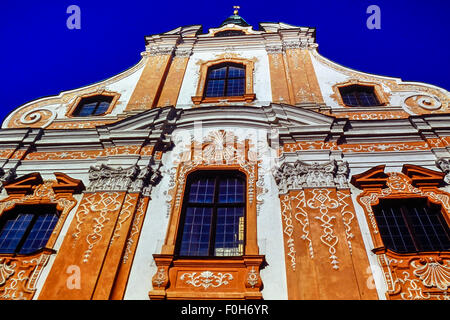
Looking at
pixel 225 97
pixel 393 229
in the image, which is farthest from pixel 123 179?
pixel 393 229

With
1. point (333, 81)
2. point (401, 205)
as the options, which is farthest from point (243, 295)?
point (333, 81)

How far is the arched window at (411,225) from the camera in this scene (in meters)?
6.16

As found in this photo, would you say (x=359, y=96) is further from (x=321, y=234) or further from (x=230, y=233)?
(x=230, y=233)

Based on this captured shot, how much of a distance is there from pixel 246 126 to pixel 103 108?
4.77 metres

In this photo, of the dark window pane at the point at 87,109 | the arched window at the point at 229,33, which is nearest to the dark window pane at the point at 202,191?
the dark window pane at the point at 87,109

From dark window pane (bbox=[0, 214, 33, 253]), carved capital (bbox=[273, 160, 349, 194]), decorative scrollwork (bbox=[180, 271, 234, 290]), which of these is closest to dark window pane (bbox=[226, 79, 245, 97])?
carved capital (bbox=[273, 160, 349, 194])

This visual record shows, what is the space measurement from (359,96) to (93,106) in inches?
323

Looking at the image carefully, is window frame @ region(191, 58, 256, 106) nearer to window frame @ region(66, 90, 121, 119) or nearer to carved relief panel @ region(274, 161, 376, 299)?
window frame @ region(66, 90, 121, 119)

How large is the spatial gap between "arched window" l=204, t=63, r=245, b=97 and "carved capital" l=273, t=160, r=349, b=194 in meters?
3.94

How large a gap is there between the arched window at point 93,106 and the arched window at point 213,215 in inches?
180

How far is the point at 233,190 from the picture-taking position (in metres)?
7.51

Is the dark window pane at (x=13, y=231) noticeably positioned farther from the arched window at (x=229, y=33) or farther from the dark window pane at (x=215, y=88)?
the arched window at (x=229, y=33)

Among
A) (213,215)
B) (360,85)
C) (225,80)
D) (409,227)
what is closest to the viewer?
(409,227)

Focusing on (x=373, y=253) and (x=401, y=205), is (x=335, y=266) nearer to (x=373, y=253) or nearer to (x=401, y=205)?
(x=373, y=253)
